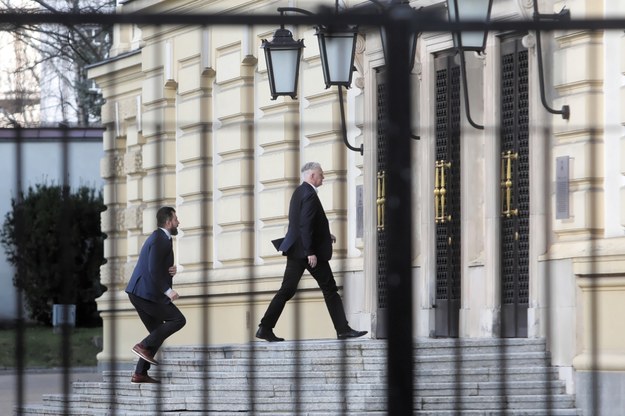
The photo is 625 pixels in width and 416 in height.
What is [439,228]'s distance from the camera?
17.9 metres

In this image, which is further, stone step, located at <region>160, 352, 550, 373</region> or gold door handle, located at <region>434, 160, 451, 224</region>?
gold door handle, located at <region>434, 160, 451, 224</region>

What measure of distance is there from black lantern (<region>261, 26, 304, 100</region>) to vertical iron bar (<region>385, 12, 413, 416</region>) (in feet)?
34.0

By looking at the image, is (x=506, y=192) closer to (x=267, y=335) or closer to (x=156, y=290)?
(x=267, y=335)

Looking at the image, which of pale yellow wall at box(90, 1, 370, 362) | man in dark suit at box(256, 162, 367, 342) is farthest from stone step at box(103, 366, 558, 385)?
pale yellow wall at box(90, 1, 370, 362)

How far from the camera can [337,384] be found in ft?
50.5

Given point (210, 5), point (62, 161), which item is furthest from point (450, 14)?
point (62, 161)

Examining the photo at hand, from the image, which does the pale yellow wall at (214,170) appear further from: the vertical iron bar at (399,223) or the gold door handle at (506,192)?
the gold door handle at (506,192)

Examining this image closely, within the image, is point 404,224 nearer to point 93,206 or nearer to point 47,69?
point 93,206

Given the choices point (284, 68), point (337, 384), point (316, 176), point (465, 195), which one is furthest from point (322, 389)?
point (465, 195)

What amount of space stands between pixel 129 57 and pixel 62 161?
64.4 feet

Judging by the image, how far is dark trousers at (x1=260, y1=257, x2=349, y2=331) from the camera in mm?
15648

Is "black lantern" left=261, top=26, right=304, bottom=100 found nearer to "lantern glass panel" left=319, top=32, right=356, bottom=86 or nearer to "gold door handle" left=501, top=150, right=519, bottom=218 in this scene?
"lantern glass panel" left=319, top=32, right=356, bottom=86

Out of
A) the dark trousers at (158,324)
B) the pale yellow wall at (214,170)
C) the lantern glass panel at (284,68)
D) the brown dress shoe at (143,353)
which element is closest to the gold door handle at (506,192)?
the pale yellow wall at (214,170)

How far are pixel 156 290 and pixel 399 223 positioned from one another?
15.8 ft
